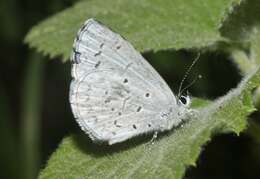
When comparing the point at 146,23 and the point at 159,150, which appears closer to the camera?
the point at 159,150

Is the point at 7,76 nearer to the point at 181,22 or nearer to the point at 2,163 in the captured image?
the point at 2,163

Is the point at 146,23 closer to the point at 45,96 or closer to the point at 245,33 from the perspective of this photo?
the point at 245,33

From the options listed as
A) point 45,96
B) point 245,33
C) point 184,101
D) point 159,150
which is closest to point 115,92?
point 184,101

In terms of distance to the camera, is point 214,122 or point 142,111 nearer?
point 214,122

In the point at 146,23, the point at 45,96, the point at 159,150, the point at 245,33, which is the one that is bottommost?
the point at 45,96

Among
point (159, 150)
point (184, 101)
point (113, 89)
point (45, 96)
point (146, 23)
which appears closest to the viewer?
point (159, 150)

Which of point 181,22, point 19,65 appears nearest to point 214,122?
point 181,22

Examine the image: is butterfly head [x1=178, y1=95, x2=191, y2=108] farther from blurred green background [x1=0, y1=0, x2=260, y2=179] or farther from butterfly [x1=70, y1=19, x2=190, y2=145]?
blurred green background [x1=0, y1=0, x2=260, y2=179]

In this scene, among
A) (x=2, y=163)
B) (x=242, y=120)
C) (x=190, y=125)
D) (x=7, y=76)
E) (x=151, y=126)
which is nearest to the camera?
(x=242, y=120)
